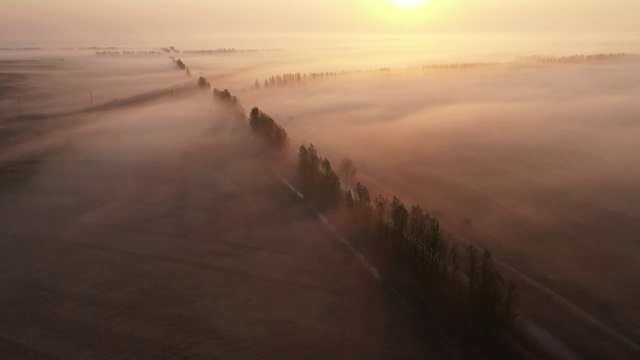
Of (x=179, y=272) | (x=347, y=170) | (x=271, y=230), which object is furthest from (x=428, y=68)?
(x=179, y=272)

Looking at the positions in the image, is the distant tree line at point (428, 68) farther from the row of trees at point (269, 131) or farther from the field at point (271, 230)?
the row of trees at point (269, 131)

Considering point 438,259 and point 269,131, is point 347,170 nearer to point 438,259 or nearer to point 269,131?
point 269,131

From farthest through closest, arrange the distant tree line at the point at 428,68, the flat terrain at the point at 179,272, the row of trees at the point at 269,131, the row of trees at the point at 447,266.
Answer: the distant tree line at the point at 428,68, the row of trees at the point at 269,131, the row of trees at the point at 447,266, the flat terrain at the point at 179,272

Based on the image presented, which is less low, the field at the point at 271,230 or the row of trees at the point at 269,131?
the row of trees at the point at 269,131

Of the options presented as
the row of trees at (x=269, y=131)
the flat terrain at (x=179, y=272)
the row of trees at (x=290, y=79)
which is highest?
the row of trees at (x=290, y=79)

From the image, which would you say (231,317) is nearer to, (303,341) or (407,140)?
(303,341)

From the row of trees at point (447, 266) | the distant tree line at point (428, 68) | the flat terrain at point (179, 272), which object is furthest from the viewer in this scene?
the distant tree line at point (428, 68)

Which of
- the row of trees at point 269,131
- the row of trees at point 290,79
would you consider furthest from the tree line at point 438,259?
the row of trees at point 290,79
